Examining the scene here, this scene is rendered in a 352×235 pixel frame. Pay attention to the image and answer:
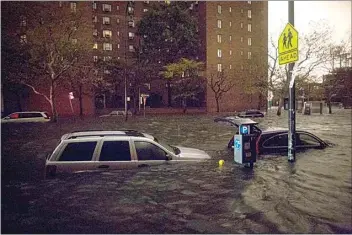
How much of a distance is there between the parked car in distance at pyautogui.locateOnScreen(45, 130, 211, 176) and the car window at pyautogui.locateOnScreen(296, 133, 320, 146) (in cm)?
513

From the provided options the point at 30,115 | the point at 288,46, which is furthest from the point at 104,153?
the point at 30,115

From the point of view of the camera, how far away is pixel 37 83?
19.1m

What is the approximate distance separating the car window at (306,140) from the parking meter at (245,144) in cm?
263

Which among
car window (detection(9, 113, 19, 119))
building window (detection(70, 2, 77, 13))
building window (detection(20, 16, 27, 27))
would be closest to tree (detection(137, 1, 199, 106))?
building window (detection(70, 2, 77, 13))

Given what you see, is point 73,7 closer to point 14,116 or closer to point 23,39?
point 23,39

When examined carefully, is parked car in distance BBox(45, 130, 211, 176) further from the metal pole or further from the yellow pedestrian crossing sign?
the yellow pedestrian crossing sign

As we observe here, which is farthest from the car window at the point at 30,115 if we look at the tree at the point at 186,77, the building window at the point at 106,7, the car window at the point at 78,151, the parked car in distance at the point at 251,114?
the building window at the point at 106,7

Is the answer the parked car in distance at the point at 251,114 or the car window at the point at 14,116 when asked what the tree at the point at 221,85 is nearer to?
the parked car in distance at the point at 251,114

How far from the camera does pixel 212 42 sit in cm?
3362

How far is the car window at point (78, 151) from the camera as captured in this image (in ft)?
19.6

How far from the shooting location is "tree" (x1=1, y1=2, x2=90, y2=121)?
18.6 meters

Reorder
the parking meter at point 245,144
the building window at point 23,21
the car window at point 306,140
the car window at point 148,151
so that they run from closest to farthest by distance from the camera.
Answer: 1. the car window at point 148,151
2. the parking meter at point 245,144
3. the car window at point 306,140
4. the building window at point 23,21

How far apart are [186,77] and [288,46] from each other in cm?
2797

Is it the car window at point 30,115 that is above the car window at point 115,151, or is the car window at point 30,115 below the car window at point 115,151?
above
